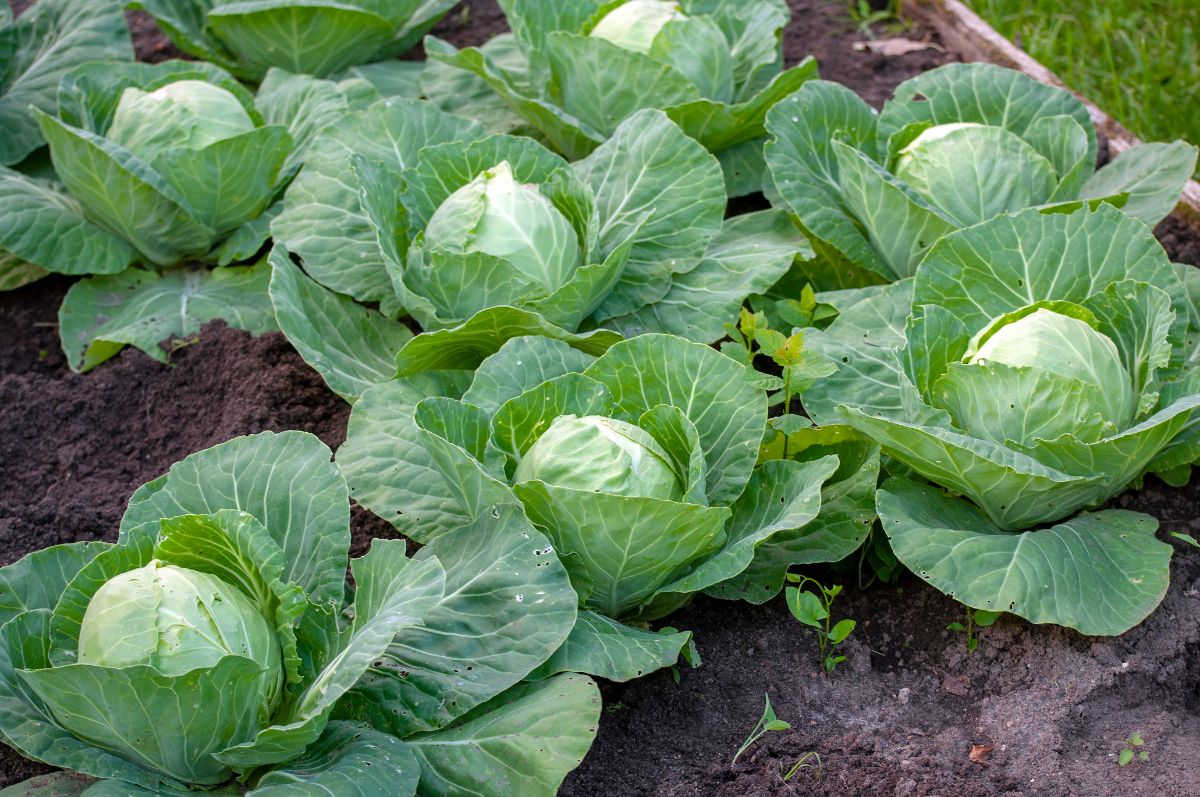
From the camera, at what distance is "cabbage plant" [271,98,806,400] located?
344 centimetres

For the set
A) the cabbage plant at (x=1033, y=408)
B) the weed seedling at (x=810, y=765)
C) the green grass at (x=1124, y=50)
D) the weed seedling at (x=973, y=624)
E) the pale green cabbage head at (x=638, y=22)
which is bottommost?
Answer: the weed seedling at (x=973, y=624)

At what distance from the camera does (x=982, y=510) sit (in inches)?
126

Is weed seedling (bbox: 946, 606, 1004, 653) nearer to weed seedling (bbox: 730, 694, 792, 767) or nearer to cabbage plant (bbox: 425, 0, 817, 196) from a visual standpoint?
weed seedling (bbox: 730, 694, 792, 767)

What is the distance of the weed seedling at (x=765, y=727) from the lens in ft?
8.97

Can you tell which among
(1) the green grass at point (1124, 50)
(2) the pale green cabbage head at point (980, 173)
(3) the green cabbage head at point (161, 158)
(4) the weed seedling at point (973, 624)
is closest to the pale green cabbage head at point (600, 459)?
(4) the weed seedling at point (973, 624)

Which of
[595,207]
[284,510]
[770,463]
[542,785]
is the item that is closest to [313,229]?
[595,207]

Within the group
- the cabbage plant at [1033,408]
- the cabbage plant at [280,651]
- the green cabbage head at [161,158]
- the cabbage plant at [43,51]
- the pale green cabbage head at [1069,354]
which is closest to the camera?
the cabbage plant at [280,651]

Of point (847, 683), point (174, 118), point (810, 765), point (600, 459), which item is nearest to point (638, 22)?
point (174, 118)

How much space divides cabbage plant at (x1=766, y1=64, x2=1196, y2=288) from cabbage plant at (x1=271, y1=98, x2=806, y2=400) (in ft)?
0.67

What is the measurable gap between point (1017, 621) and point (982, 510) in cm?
31

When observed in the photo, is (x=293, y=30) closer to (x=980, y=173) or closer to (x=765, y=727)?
(x=980, y=173)

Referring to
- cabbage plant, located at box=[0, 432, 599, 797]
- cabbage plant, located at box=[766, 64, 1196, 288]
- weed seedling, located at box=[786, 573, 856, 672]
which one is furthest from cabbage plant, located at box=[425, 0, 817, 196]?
cabbage plant, located at box=[0, 432, 599, 797]

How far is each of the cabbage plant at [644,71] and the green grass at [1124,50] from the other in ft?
5.41

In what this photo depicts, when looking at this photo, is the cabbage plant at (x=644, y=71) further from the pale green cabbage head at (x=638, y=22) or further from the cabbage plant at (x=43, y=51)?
the cabbage plant at (x=43, y=51)
